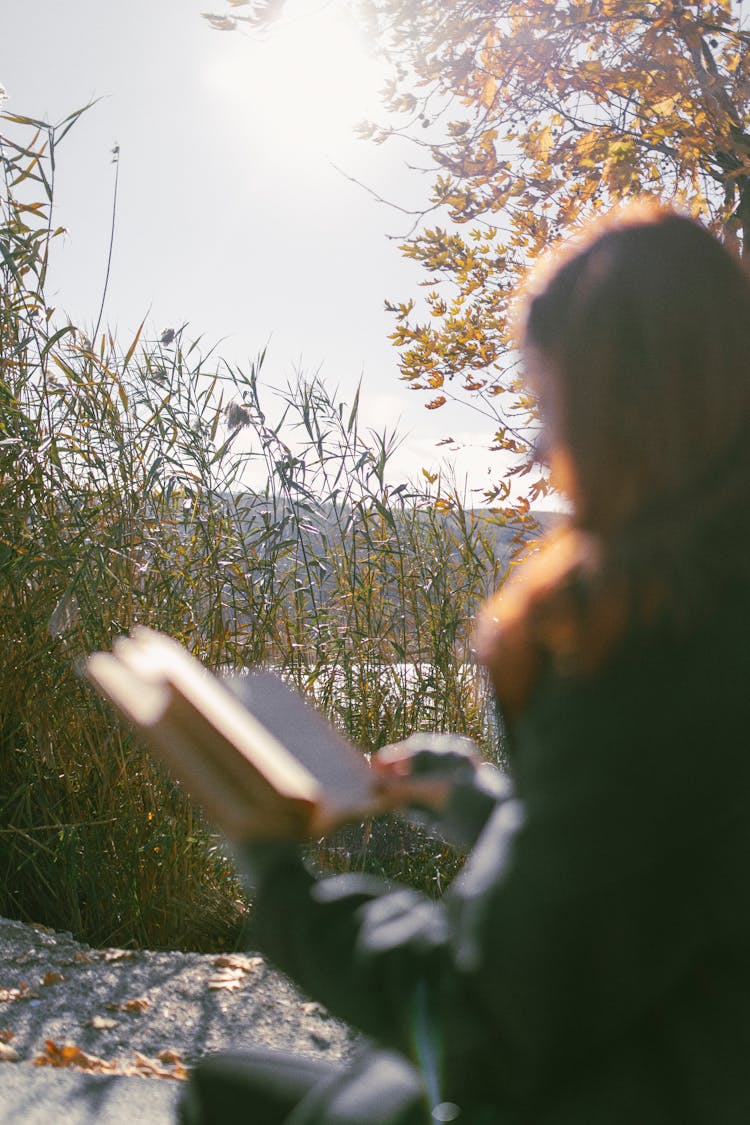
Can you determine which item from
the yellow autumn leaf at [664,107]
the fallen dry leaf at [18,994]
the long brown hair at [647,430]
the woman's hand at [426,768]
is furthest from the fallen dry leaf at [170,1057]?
the yellow autumn leaf at [664,107]

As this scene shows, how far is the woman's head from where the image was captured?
77cm

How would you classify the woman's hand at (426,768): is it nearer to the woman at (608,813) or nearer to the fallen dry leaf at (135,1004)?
the woman at (608,813)

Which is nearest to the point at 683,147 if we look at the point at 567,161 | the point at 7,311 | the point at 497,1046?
the point at 567,161

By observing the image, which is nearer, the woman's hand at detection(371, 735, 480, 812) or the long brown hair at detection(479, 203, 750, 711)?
the long brown hair at detection(479, 203, 750, 711)

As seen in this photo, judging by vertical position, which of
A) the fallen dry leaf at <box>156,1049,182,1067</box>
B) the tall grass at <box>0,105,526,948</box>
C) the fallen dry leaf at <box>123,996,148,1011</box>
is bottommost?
the fallen dry leaf at <box>156,1049,182,1067</box>

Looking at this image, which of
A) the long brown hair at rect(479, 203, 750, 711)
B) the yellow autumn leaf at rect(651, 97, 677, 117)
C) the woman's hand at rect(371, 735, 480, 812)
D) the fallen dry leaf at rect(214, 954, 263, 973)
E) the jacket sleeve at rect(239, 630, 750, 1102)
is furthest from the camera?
the yellow autumn leaf at rect(651, 97, 677, 117)

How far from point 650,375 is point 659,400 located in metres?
0.02

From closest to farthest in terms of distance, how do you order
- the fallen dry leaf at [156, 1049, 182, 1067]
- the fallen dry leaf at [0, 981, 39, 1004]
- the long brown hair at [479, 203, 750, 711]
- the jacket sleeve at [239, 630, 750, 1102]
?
the jacket sleeve at [239, 630, 750, 1102]
the long brown hair at [479, 203, 750, 711]
the fallen dry leaf at [156, 1049, 182, 1067]
the fallen dry leaf at [0, 981, 39, 1004]

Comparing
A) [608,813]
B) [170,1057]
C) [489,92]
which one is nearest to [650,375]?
[608,813]

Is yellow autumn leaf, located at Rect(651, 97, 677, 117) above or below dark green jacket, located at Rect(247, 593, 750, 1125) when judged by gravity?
above

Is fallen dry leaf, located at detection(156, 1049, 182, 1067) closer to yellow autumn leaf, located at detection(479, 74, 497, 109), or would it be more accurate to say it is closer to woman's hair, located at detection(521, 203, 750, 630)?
woman's hair, located at detection(521, 203, 750, 630)

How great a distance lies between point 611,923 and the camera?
625mm

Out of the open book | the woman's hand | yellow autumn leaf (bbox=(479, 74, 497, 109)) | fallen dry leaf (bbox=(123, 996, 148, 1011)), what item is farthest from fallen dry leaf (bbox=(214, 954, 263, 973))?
yellow autumn leaf (bbox=(479, 74, 497, 109))

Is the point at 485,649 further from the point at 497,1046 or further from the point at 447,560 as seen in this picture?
the point at 447,560
